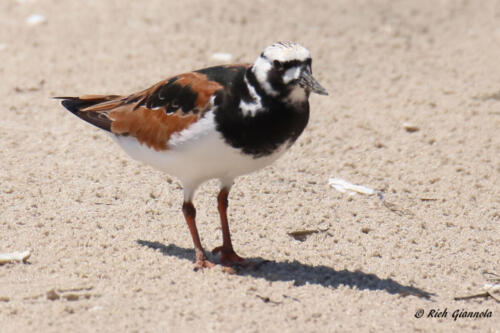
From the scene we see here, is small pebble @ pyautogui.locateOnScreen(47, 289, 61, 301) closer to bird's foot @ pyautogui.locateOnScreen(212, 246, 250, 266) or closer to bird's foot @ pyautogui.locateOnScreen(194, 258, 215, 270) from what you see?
bird's foot @ pyautogui.locateOnScreen(194, 258, 215, 270)

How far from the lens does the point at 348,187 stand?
20.3 feet

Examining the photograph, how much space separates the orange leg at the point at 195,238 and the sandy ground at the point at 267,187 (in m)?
0.11

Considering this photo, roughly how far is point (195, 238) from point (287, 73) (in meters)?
1.26

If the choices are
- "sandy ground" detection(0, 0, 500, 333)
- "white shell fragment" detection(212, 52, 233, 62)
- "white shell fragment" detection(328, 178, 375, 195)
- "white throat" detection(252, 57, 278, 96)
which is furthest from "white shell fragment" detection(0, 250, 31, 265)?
"white shell fragment" detection(212, 52, 233, 62)

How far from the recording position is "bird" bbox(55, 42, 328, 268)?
4449mm

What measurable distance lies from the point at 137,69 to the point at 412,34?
3.70 metres

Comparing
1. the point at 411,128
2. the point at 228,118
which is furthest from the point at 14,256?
the point at 411,128

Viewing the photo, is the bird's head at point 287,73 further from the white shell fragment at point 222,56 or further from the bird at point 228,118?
the white shell fragment at point 222,56

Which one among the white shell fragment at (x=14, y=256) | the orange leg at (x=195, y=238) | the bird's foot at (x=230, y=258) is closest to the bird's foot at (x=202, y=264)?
the orange leg at (x=195, y=238)

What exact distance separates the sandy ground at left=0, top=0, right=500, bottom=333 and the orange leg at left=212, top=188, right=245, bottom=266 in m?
0.18

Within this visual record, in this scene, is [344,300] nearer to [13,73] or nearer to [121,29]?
[13,73]

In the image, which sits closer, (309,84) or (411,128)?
(309,84)

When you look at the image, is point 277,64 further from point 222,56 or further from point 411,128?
point 222,56

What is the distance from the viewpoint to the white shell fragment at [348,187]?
613 centimetres
